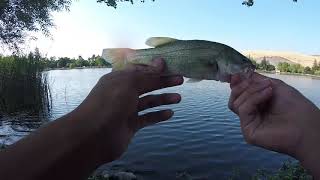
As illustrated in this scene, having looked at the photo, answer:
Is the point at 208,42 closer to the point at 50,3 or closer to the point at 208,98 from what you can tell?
the point at 50,3

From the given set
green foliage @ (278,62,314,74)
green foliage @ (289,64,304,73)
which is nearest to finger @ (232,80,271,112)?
green foliage @ (278,62,314,74)

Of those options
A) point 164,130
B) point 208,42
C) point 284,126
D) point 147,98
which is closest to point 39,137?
point 147,98

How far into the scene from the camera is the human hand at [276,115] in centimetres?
200

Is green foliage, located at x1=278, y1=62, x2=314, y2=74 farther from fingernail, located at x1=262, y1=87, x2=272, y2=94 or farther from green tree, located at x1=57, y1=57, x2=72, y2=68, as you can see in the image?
fingernail, located at x1=262, y1=87, x2=272, y2=94

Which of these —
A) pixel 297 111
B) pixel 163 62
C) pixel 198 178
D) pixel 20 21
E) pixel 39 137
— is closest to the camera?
pixel 39 137

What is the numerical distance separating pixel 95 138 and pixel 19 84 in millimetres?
25440

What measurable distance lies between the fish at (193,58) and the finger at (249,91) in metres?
0.51

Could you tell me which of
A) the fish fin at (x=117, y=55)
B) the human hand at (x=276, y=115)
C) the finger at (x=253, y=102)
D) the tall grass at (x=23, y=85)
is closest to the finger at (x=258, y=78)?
the human hand at (x=276, y=115)

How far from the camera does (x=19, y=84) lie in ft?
83.6

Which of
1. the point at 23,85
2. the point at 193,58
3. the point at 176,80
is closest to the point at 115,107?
the point at 176,80

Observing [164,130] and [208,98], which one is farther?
[208,98]

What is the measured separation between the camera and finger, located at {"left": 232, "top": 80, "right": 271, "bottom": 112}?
2.18m

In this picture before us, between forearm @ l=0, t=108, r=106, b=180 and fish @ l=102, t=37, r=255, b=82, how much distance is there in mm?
1378

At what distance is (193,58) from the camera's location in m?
2.91
